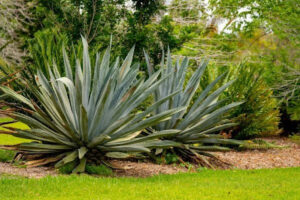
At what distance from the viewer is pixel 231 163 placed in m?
9.59

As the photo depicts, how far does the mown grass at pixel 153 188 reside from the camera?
5843 millimetres

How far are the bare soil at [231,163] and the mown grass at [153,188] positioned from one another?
504 millimetres

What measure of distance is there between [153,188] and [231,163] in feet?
11.9

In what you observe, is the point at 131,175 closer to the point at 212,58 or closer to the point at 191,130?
the point at 191,130

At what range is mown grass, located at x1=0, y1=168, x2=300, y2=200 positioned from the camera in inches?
230

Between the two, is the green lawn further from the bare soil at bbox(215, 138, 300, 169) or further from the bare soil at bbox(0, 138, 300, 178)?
the bare soil at bbox(215, 138, 300, 169)

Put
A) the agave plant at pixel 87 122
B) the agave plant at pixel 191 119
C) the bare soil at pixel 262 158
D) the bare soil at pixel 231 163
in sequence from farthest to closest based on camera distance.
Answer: the bare soil at pixel 262 158
the agave plant at pixel 191 119
the agave plant at pixel 87 122
the bare soil at pixel 231 163

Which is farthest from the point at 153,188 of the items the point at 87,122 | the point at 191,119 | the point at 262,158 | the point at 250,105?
the point at 250,105

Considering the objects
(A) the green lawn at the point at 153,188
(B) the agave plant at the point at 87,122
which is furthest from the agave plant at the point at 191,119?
(A) the green lawn at the point at 153,188

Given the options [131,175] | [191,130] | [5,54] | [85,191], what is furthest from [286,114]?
[5,54]

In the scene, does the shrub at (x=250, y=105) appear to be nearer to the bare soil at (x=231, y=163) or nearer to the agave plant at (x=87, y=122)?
the bare soil at (x=231, y=163)

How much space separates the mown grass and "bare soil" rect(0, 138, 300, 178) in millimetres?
504

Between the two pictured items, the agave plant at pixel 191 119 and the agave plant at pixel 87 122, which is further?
the agave plant at pixel 191 119

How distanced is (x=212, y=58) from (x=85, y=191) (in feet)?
48.7
